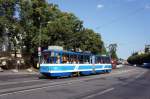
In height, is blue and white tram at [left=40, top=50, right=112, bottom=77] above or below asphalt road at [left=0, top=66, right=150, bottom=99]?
above

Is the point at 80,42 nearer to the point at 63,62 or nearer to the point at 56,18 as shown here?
the point at 56,18

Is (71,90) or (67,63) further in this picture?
(67,63)

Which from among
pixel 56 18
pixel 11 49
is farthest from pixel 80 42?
pixel 11 49

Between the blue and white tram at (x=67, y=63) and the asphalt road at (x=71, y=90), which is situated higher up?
the blue and white tram at (x=67, y=63)

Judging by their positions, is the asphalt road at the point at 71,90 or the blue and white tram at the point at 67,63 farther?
the blue and white tram at the point at 67,63

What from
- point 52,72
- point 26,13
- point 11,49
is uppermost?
point 26,13

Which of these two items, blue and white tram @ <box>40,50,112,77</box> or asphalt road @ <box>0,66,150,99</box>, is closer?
asphalt road @ <box>0,66,150,99</box>

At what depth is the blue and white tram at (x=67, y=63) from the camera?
117 ft

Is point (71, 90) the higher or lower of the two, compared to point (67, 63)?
lower

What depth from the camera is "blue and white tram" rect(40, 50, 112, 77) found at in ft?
117

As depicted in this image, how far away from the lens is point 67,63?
126 ft

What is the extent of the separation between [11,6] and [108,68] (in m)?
18.2

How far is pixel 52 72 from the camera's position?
35594 mm

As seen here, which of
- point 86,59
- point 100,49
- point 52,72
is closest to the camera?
point 52,72
